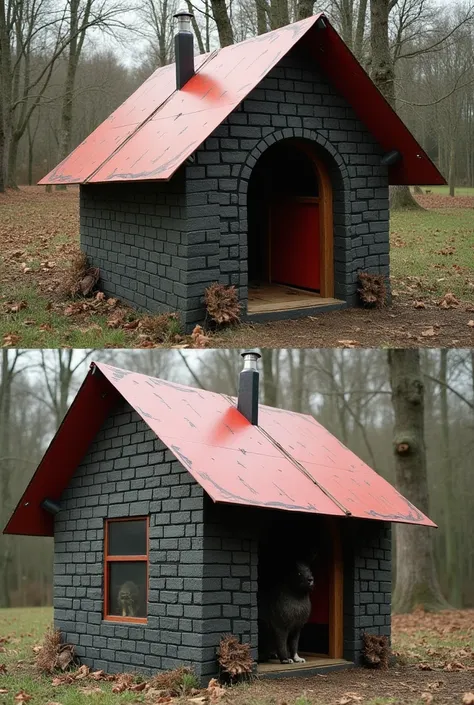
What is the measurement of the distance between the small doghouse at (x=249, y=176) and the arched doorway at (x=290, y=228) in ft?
0.09

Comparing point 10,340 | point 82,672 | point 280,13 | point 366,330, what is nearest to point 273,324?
point 366,330

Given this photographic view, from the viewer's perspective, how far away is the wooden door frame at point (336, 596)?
391 inches

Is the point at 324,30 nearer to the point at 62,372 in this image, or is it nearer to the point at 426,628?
the point at 426,628

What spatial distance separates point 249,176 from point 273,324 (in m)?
2.00

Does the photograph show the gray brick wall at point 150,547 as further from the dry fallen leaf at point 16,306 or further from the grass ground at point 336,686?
the dry fallen leaf at point 16,306

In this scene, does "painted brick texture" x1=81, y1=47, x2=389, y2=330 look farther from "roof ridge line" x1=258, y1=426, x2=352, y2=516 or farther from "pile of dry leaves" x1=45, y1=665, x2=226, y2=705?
"pile of dry leaves" x1=45, y1=665, x2=226, y2=705

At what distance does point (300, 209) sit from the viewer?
13.5m

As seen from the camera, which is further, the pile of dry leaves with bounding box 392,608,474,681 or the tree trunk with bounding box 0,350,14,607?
the tree trunk with bounding box 0,350,14,607

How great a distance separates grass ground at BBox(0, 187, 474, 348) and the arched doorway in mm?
1068

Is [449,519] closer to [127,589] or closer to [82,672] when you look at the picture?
[127,589]

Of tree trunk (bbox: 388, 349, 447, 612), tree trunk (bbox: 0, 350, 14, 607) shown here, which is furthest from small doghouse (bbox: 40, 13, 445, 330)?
tree trunk (bbox: 0, 350, 14, 607)

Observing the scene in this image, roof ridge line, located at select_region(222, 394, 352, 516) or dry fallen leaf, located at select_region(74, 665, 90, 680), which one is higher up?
roof ridge line, located at select_region(222, 394, 352, 516)

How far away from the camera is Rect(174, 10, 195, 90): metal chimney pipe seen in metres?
12.6

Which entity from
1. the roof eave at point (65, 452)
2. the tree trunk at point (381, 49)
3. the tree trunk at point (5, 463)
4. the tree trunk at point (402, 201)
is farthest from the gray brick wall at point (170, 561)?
the tree trunk at point (402, 201)
